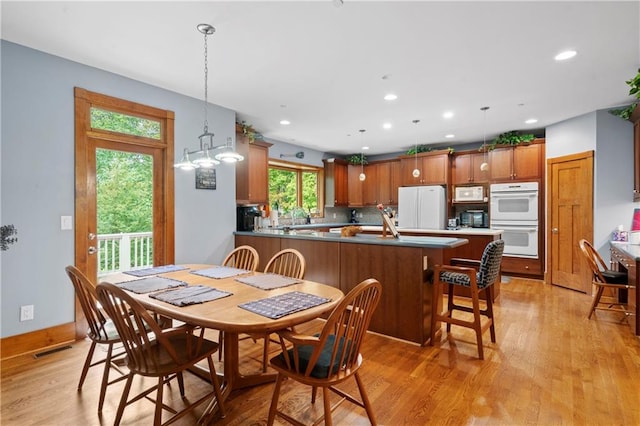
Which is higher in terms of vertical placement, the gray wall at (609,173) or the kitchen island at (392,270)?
the gray wall at (609,173)

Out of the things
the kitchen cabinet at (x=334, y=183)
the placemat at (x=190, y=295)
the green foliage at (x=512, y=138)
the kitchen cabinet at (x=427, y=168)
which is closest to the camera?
the placemat at (x=190, y=295)

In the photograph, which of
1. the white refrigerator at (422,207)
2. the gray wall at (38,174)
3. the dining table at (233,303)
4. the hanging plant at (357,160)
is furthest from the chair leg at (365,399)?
the hanging plant at (357,160)

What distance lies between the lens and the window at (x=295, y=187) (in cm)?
652

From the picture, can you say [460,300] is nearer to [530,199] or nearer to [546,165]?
[530,199]

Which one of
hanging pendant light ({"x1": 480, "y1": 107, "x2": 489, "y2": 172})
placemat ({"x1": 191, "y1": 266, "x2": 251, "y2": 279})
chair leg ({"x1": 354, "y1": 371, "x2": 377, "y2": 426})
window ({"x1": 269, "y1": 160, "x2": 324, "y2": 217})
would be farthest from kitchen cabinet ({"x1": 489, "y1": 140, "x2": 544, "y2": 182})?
chair leg ({"x1": 354, "y1": 371, "x2": 377, "y2": 426})

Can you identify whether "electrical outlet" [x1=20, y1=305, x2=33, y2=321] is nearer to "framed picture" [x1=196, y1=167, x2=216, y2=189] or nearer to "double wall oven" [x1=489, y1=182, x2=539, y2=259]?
"framed picture" [x1=196, y1=167, x2=216, y2=189]

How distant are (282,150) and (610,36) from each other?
4.96 meters

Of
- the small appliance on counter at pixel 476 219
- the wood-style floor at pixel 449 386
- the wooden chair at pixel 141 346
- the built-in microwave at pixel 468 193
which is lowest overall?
the wood-style floor at pixel 449 386

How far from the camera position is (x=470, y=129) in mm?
5547

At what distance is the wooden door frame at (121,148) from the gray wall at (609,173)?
18.8ft

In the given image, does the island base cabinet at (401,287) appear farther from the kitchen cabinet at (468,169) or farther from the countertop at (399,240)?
the kitchen cabinet at (468,169)

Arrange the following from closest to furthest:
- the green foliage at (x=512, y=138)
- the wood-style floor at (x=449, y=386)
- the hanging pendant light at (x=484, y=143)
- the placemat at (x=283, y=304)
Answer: the placemat at (x=283, y=304), the wood-style floor at (x=449, y=386), the hanging pendant light at (x=484, y=143), the green foliage at (x=512, y=138)

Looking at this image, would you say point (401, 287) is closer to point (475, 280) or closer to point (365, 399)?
point (475, 280)

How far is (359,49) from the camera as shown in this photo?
9.21 ft
